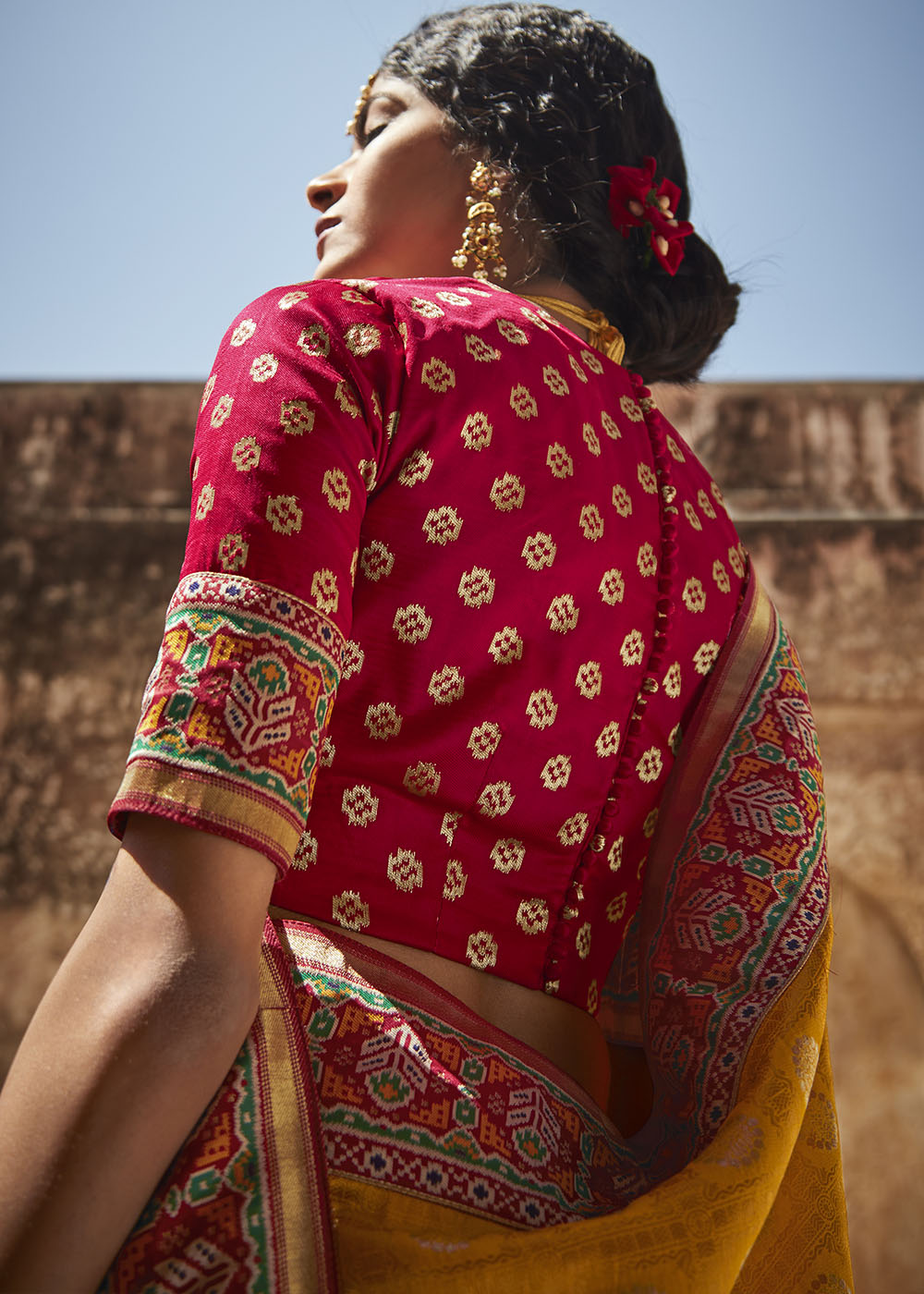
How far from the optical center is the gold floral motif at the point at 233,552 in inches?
26.6

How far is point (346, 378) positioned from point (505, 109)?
58 centimetres

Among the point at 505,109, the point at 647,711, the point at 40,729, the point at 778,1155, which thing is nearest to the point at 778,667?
the point at 647,711

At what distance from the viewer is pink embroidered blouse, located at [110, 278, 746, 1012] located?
67 cm

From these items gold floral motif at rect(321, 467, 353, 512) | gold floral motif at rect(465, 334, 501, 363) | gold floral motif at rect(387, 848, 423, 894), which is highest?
gold floral motif at rect(465, 334, 501, 363)

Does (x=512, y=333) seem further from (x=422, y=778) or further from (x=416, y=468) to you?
(x=422, y=778)

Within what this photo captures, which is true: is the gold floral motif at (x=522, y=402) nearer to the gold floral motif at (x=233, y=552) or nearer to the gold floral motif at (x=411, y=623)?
the gold floral motif at (x=411, y=623)

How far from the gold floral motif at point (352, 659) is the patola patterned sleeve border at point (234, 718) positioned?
4.4 inches

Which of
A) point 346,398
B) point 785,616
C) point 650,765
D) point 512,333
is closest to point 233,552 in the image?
point 346,398

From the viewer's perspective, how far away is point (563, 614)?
905mm

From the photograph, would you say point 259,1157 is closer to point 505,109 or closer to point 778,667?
point 778,667

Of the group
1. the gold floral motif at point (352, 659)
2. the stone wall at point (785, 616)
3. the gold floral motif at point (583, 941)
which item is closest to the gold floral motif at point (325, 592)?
the gold floral motif at point (352, 659)

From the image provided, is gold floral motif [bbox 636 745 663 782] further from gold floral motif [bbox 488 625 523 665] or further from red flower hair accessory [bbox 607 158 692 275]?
red flower hair accessory [bbox 607 158 692 275]

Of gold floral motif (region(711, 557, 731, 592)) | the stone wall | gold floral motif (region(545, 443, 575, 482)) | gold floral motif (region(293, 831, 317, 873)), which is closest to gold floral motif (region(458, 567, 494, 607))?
gold floral motif (region(545, 443, 575, 482))

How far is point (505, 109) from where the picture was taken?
1.17 metres
